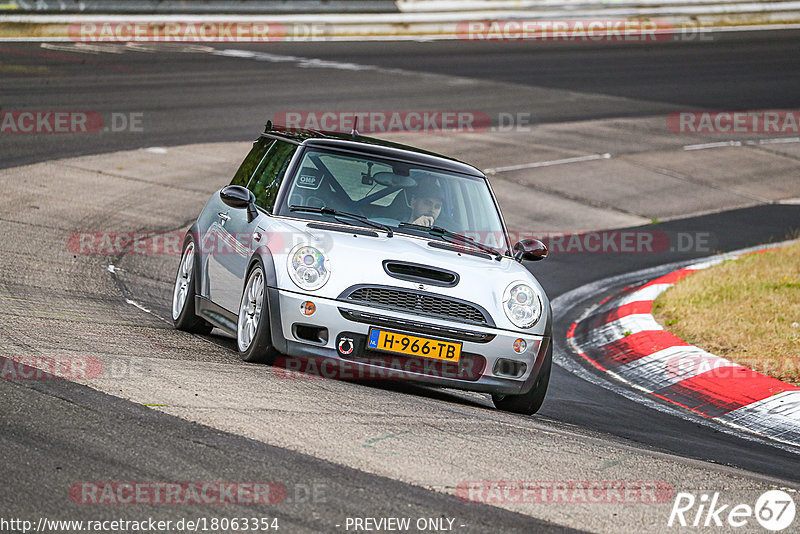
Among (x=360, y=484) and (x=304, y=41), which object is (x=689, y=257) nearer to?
(x=360, y=484)

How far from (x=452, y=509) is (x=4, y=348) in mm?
3041

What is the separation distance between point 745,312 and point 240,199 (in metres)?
4.95

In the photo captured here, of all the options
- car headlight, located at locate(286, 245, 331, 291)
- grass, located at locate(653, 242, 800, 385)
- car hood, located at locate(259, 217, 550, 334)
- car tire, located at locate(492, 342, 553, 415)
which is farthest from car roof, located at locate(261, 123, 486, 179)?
grass, located at locate(653, 242, 800, 385)

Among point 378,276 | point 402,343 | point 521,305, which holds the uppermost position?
point 378,276

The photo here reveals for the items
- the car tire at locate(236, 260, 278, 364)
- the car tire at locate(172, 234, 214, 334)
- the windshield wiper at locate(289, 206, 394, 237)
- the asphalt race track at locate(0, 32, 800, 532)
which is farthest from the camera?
the car tire at locate(172, 234, 214, 334)

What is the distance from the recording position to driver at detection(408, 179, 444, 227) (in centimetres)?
783

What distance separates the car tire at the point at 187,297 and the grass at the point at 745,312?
13.3 feet

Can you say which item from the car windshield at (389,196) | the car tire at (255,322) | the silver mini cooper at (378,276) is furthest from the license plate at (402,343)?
the car windshield at (389,196)

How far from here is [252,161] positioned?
28.9 feet

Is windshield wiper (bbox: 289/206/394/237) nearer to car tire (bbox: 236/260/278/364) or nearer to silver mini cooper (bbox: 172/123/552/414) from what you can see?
silver mini cooper (bbox: 172/123/552/414)

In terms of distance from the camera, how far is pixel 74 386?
19.0ft

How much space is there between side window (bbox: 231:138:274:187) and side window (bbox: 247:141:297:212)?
0.12 meters

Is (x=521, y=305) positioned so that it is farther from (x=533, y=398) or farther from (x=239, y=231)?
(x=239, y=231)

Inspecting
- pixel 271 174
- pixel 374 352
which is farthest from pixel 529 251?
pixel 271 174
